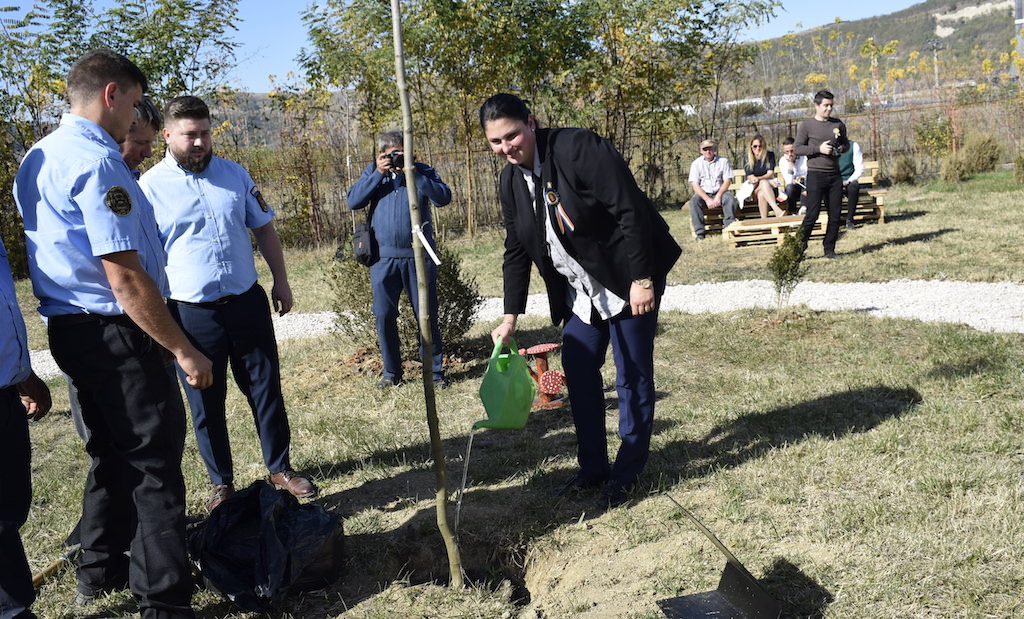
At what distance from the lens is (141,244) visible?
2.69 metres

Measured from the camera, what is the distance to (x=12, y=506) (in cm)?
254

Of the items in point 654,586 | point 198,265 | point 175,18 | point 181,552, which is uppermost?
point 175,18

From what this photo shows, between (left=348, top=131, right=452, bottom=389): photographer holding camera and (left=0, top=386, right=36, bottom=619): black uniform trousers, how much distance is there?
2.83 metres

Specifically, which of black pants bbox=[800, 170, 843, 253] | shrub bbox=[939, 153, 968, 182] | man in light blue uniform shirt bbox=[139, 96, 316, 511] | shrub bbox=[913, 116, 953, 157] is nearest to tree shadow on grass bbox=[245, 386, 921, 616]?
man in light blue uniform shirt bbox=[139, 96, 316, 511]

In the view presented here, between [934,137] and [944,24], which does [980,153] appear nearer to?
[934,137]

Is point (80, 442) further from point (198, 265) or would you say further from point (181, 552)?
point (181, 552)

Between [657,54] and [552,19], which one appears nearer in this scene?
[552,19]

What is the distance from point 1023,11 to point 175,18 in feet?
111

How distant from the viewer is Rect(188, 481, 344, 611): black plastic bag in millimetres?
3037

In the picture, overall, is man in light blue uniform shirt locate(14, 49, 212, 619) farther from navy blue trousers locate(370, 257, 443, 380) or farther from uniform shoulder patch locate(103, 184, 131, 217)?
navy blue trousers locate(370, 257, 443, 380)

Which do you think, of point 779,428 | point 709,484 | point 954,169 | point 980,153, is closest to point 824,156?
point 779,428

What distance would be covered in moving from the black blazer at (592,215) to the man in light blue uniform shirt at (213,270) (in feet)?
4.00

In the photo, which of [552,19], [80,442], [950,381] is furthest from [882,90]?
[80,442]

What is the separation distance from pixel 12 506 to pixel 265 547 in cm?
86
